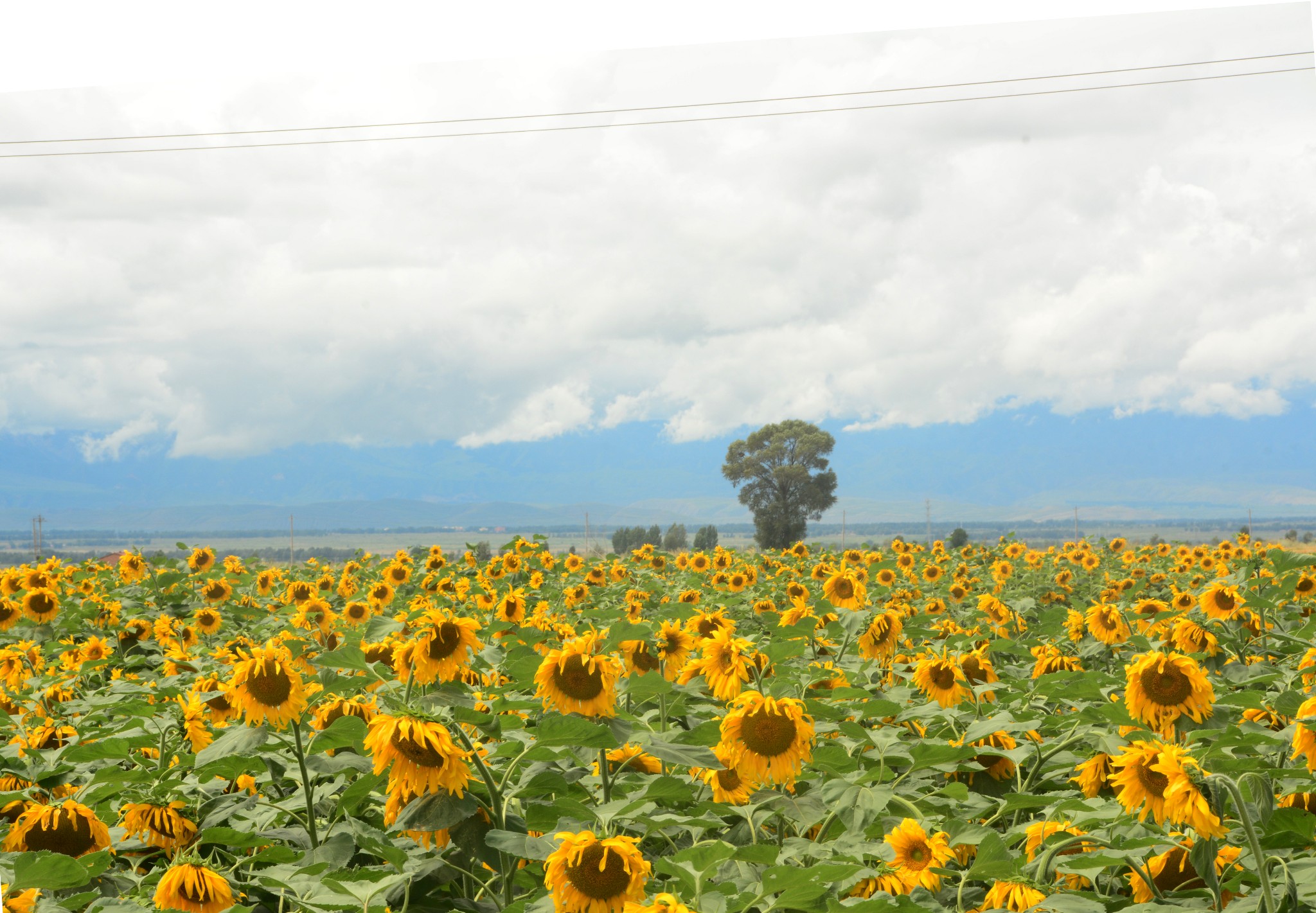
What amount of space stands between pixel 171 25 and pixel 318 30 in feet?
2.59

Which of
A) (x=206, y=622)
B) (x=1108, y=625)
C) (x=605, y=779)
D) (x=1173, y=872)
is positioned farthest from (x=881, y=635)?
(x=206, y=622)

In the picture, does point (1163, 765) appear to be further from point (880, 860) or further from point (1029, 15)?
point (1029, 15)

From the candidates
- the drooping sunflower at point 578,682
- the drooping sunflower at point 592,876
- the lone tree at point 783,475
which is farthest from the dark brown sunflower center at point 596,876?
the lone tree at point 783,475

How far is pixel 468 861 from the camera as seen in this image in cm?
250

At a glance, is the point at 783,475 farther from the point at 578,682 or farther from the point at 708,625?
the point at 578,682

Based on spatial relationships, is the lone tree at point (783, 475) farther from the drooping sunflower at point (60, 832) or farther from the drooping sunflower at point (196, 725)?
the drooping sunflower at point (60, 832)

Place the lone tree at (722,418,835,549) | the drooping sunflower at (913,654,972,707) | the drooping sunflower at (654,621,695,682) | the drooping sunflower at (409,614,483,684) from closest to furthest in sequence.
Result: the drooping sunflower at (409,614,483,684) < the drooping sunflower at (654,621,695,682) < the drooping sunflower at (913,654,972,707) < the lone tree at (722,418,835,549)

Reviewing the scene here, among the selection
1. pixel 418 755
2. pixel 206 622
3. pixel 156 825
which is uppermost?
pixel 418 755

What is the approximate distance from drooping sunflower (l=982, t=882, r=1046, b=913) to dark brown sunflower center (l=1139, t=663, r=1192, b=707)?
1258 millimetres

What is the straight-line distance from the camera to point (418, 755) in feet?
7.39

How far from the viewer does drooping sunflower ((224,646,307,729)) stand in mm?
2959

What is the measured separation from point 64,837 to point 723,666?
7.14 feet

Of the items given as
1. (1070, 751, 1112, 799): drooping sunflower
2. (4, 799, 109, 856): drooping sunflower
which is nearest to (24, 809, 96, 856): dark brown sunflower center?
(4, 799, 109, 856): drooping sunflower

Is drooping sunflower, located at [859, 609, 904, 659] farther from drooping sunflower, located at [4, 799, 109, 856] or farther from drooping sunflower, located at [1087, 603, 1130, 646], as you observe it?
drooping sunflower, located at [4, 799, 109, 856]
